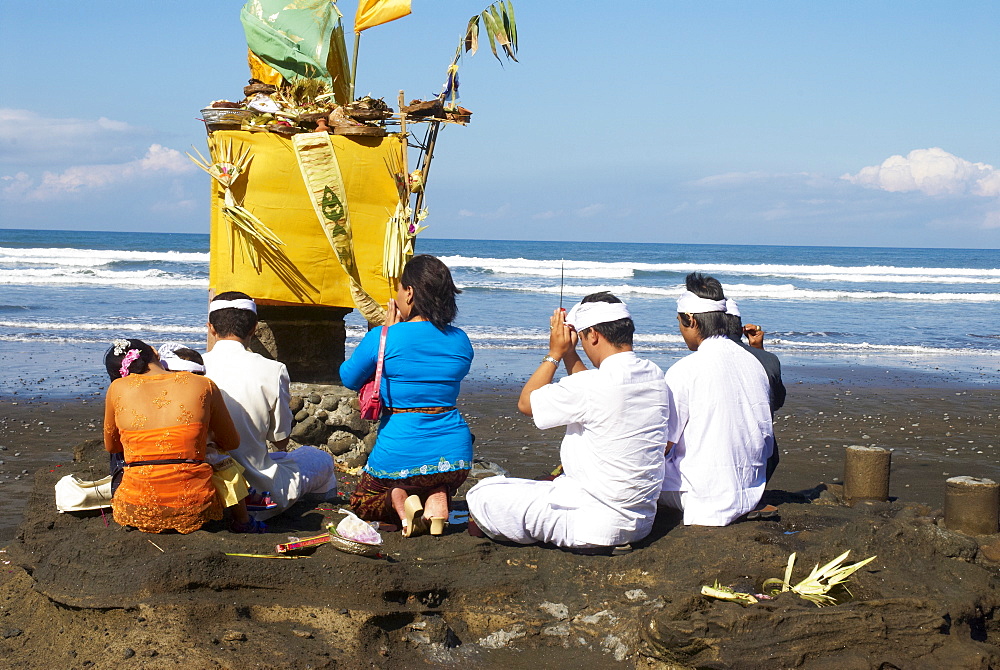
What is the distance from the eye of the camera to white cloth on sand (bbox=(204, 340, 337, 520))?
181 inches

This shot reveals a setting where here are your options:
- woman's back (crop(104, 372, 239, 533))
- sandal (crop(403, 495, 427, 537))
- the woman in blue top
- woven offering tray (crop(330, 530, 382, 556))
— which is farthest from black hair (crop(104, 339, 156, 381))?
sandal (crop(403, 495, 427, 537))

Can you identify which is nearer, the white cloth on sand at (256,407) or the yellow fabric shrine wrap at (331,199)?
the white cloth on sand at (256,407)

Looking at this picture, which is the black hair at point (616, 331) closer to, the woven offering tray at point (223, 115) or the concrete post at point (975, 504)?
the concrete post at point (975, 504)

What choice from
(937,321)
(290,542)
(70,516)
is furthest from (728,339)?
(937,321)

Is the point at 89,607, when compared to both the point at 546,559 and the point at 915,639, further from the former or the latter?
the point at 915,639

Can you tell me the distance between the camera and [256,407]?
182 inches

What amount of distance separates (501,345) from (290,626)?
40.0 feet

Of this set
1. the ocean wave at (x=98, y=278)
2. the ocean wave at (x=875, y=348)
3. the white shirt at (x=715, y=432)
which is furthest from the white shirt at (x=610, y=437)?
the ocean wave at (x=98, y=278)

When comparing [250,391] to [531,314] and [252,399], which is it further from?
[531,314]

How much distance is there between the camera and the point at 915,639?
12.1 ft

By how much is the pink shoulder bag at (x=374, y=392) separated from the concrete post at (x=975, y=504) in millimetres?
3555

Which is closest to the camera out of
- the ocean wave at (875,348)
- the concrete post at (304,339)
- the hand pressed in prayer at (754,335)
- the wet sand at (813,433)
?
the hand pressed in prayer at (754,335)

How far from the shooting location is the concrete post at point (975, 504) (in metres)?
5.28

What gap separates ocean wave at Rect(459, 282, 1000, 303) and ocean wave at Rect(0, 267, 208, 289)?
8.91 m
